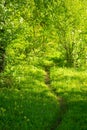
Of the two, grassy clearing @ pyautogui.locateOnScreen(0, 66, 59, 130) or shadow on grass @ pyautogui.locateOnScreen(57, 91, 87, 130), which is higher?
grassy clearing @ pyautogui.locateOnScreen(0, 66, 59, 130)

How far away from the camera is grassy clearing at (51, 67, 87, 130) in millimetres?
16711

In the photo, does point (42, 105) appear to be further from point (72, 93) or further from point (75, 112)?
point (72, 93)

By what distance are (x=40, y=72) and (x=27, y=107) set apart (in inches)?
528

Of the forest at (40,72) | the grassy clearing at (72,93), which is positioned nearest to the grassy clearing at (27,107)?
the forest at (40,72)

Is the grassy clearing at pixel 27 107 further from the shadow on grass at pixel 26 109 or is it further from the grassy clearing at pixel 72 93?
the grassy clearing at pixel 72 93

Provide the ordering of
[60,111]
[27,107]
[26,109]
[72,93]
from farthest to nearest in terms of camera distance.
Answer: [72,93] < [60,111] < [27,107] < [26,109]

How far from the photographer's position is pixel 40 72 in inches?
1240

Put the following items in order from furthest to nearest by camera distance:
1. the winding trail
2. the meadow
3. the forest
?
the forest → the winding trail → the meadow

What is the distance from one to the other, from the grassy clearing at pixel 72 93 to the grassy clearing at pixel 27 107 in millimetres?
800

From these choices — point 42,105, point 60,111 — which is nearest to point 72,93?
point 60,111

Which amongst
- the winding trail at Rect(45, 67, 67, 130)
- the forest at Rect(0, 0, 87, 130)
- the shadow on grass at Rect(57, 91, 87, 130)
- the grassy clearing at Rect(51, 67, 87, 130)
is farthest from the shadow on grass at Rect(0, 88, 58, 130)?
the grassy clearing at Rect(51, 67, 87, 130)

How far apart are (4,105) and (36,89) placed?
17.0 feet

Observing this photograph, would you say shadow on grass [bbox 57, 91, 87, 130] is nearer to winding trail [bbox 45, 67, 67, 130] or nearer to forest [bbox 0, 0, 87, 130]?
forest [bbox 0, 0, 87, 130]

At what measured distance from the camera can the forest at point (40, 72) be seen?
17047 mm
